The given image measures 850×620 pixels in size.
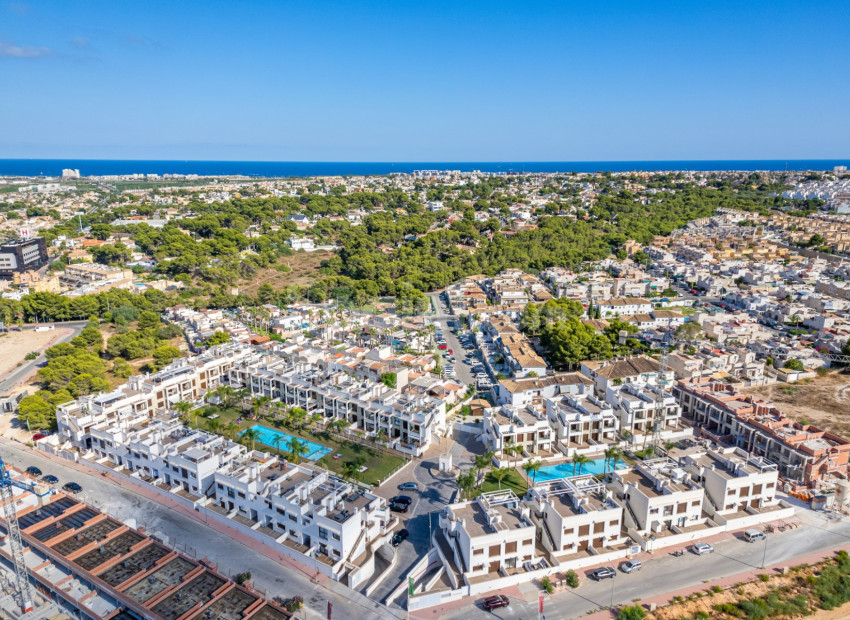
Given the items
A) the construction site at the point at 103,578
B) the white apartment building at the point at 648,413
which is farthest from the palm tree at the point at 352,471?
the white apartment building at the point at 648,413

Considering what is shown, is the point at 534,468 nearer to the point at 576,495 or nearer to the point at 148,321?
the point at 576,495

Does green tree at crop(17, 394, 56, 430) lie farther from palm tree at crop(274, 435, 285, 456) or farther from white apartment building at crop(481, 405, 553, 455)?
white apartment building at crop(481, 405, 553, 455)

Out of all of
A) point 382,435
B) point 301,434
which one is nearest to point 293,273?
point 301,434

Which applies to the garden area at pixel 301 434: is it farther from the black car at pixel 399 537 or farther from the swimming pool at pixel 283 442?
the black car at pixel 399 537

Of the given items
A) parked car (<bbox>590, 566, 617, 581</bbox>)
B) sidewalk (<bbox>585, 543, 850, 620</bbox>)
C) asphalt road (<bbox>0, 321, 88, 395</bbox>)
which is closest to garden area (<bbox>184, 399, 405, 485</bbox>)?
parked car (<bbox>590, 566, 617, 581</bbox>)

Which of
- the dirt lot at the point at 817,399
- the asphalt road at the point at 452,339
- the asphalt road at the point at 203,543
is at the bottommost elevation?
the asphalt road at the point at 203,543
